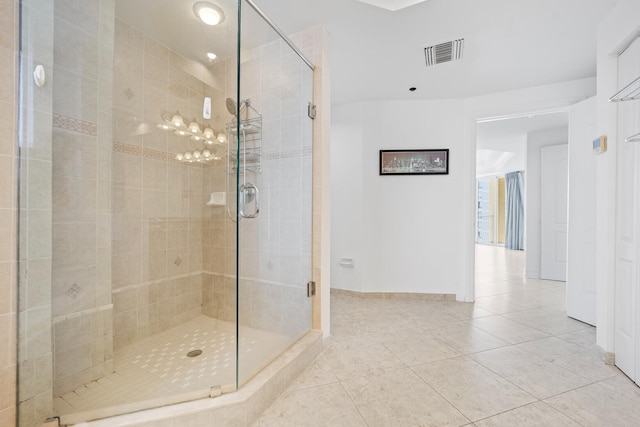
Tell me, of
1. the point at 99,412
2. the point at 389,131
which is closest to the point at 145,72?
the point at 99,412

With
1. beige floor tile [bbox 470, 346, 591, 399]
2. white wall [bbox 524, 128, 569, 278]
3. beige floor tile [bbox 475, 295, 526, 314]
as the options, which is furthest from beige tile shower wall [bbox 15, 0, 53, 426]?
white wall [bbox 524, 128, 569, 278]

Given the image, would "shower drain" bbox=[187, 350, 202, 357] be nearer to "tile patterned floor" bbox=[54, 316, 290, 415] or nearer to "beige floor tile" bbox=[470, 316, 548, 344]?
"tile patterned floor" bbox=[54, 316, 290, 415]

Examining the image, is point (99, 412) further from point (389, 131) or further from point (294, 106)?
point (389, 131)

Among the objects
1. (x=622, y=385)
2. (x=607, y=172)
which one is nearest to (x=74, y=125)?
(x=607, y=172)

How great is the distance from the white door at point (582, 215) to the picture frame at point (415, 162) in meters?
1.22

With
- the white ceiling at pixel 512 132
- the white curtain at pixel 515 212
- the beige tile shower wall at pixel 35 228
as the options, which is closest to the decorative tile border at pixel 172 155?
the beige tile shower wall at pixel 35 228

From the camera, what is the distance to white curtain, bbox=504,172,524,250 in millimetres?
7169

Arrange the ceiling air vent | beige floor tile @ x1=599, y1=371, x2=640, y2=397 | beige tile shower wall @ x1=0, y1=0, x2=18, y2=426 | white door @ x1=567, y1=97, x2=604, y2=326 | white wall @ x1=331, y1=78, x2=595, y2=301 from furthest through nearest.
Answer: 1. white wall @ x1=331, y1=78, x2=595, y2=301
2. white door @ x1=567, y1=97, x2=604, y2=326
3. the ceiling air vent
4. beige floor tile @ x1=599, y1=371, x2=640, y2=397
5. beige tile shower wall @ x1=0, y1=0, x2=18, y2=426

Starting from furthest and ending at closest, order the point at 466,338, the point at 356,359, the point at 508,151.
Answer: the point at 508,151, the point at 466,338, the point at 356,359

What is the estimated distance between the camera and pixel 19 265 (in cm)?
109

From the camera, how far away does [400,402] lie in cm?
145

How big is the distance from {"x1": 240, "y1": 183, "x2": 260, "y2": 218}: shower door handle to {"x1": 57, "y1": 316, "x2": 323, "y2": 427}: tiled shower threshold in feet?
2.35

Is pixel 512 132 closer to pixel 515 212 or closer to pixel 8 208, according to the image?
Answer: pixel 515 212

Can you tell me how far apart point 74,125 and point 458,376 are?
267cm
